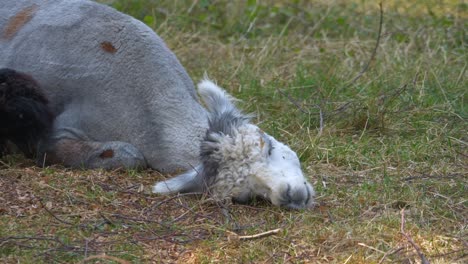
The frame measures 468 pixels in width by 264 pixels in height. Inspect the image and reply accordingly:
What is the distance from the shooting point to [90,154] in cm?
486

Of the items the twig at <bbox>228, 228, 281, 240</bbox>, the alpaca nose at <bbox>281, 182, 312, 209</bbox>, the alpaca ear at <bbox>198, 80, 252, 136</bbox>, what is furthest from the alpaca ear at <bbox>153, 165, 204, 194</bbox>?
the twig at <bbox>228, 228, 281, 240</bbox>

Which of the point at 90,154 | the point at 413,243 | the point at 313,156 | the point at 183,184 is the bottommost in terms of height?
the point at 313,156

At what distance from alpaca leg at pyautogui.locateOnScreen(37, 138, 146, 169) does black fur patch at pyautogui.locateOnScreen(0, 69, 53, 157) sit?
9cm

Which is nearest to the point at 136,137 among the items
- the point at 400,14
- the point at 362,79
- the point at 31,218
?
the point at 31,218

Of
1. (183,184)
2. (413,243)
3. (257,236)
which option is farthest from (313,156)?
(413,243)

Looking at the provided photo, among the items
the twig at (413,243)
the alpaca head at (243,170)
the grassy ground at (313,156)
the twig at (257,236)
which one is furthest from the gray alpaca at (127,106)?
the twig at (413,243)

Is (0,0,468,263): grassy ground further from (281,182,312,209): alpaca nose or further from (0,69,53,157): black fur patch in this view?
(0,69,53,157): black fur patch

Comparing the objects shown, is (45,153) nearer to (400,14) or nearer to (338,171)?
(338,171)

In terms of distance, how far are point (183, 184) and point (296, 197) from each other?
0.56m

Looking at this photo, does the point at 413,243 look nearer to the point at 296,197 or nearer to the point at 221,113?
the point at 296,197

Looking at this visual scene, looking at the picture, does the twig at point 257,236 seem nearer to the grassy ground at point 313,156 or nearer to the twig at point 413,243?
the grassy ground at point 313,156

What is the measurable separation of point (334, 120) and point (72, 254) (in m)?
2.65

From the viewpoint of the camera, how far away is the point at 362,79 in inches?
260

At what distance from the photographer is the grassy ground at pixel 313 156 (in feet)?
12.3
